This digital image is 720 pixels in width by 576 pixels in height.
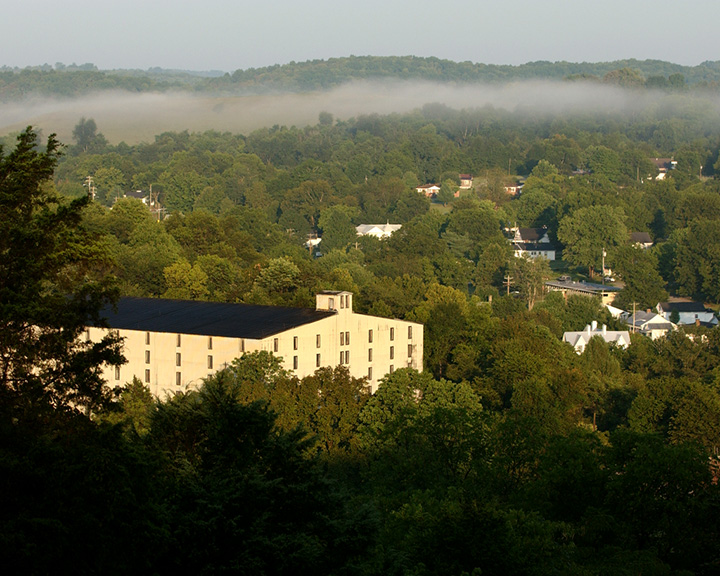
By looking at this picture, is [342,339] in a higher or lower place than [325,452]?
higher

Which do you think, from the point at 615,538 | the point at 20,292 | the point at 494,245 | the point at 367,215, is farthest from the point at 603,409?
the point at 367,215

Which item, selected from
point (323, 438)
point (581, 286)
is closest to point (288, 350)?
point (323, 438)

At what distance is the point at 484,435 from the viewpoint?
35562 millimetres

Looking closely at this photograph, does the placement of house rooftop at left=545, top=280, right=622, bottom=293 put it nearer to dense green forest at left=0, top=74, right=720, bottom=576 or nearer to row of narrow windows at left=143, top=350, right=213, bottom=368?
dense green forest at left=0, top=74, right=720, bottom=576

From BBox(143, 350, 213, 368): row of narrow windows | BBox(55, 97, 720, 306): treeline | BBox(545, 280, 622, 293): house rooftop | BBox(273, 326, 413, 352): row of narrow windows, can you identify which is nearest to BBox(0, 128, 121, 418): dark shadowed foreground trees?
BBox(273, 326, 413, 352): row of narrow windows

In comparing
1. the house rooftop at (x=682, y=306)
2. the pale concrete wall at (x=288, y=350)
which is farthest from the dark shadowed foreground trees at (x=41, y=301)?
the house rooftop at (x=682, y=306)

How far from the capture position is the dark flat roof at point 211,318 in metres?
46.8

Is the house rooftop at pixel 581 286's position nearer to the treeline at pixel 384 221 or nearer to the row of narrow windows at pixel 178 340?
the treeline at pixel 384 221

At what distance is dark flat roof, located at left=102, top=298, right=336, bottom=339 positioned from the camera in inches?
1843

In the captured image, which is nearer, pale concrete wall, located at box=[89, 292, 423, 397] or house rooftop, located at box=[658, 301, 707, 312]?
pale concrete wall, located at box=[89, 292, 423, 397]

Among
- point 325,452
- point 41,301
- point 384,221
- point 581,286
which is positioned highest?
point 41,301

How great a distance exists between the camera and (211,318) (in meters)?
49.4

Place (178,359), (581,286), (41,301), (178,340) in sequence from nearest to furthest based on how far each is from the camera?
(41,301) → (178,359) → (178,340) → (581,286)

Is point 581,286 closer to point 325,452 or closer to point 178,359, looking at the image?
point 178,359
